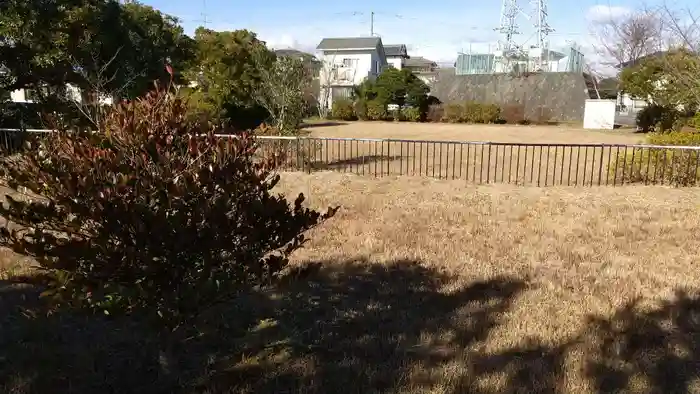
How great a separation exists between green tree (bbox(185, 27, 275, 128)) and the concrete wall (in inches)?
628

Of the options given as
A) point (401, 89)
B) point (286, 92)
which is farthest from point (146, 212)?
point (401, 89)

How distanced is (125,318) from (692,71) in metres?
11.7

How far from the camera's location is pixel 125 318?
3.71 m

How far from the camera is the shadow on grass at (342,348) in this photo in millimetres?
2922

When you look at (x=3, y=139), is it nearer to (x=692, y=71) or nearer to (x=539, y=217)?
(x=539, y=217)

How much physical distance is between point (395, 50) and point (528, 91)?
32.9 metres

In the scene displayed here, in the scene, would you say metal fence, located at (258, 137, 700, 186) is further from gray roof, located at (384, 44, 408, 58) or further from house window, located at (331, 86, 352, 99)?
gray roof, located at (384, 44, 408, 58)

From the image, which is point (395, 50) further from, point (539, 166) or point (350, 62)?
point (539, 166)

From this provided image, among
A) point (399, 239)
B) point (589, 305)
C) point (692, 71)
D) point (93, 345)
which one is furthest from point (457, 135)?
point (93, 345)

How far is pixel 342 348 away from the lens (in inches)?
133

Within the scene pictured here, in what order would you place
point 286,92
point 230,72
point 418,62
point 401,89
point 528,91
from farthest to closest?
point 418,62
point 528,91
point 401,89
point 230,72
point 286,92

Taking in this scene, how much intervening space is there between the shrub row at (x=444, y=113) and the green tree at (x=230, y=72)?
10.3m

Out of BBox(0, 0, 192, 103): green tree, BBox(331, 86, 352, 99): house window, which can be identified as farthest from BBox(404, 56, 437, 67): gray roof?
BBox(0, 0, 192, 103): green tree

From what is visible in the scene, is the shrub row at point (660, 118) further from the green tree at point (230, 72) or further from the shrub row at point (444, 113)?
the green tree at point (230, 72)
